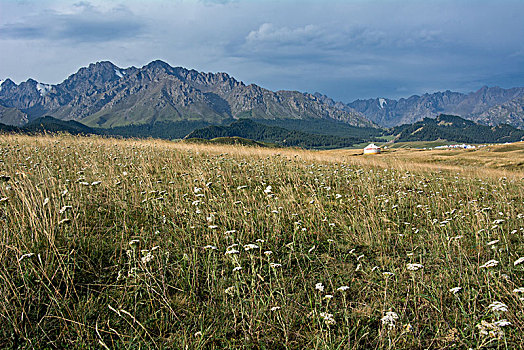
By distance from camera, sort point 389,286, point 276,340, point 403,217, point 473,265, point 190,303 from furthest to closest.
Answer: point 403,217, point 473,265, point 389,286, point 190,303, point 276,340

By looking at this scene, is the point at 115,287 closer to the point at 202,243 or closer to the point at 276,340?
the point at 202,243

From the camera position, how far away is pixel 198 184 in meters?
8.75

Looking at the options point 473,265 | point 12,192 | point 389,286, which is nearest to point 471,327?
point 389,286

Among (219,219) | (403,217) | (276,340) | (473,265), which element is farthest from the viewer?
(403,217)

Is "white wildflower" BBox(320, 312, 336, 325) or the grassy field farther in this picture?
the grassy field

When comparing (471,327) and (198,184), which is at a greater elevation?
(198,184)

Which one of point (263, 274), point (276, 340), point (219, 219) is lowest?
point (276, 340)

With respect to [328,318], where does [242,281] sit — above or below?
above

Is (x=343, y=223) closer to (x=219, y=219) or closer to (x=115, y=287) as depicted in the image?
(x=219, y=219)

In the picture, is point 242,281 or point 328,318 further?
point 242,281

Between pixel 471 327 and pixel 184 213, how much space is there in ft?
17.0

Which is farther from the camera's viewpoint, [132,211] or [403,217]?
[403,217]

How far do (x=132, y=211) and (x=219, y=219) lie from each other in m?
1.86

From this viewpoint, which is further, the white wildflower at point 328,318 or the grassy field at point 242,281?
the grassy field at point 242,281
